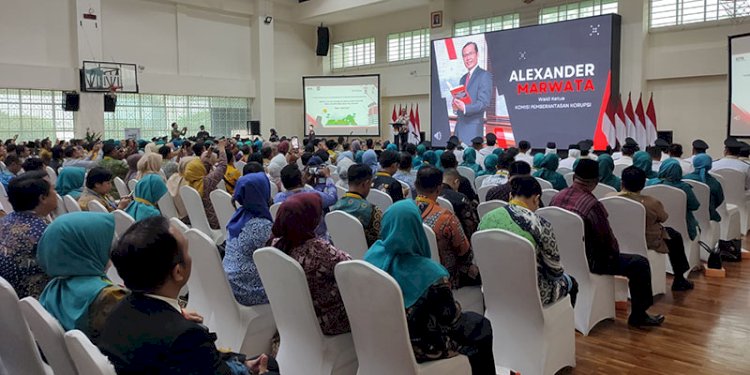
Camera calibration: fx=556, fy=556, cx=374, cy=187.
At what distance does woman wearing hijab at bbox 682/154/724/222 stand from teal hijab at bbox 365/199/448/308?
416 centimetres

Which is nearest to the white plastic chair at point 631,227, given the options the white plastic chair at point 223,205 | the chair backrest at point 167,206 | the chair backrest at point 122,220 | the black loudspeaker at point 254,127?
the white plastic chair at point 223,205

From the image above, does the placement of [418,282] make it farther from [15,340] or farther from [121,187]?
[121,187]

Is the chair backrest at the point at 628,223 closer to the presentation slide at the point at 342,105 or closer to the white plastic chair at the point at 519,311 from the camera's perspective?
the white plastic chair at the point at 519,311

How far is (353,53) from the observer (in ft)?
70.5

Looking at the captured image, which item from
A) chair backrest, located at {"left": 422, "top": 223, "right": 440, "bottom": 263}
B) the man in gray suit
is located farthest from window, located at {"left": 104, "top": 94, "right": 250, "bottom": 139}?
chair backrest, located at {"left": 422, "top": 223, "right": 440, "bottom": 263}

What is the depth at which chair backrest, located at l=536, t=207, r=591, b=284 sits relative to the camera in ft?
11.8

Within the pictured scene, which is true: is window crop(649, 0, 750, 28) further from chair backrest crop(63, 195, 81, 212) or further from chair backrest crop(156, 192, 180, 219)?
chair backrest crop(63, 195, 81, 212)

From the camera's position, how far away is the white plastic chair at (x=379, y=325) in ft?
7.04

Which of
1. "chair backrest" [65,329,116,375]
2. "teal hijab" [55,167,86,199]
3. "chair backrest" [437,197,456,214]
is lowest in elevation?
"chair backrest" [65,329,116,375]

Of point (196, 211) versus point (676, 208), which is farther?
point (196, 211)

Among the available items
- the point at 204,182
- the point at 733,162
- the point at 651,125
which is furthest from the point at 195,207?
the point at 651,125

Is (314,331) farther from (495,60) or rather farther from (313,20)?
(313,20)

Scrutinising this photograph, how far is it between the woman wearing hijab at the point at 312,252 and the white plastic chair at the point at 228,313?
0.60 metres

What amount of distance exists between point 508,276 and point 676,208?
275cm
